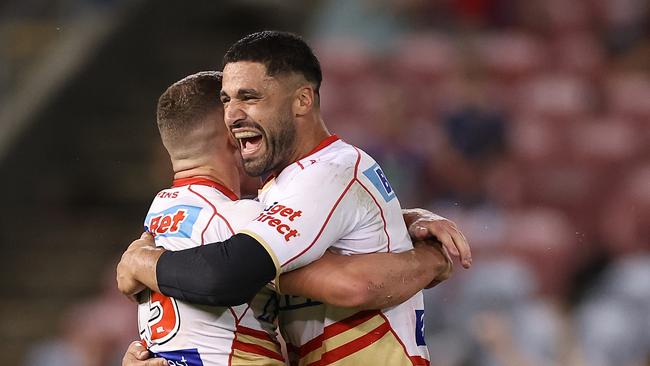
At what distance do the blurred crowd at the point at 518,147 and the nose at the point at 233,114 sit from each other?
319 cm

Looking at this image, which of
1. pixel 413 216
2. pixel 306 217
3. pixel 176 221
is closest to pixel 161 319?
pixel 176 221

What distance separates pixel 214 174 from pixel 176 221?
0.23m

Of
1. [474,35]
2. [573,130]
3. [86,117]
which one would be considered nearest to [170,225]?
[573,130]

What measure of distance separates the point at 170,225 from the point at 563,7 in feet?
21.6

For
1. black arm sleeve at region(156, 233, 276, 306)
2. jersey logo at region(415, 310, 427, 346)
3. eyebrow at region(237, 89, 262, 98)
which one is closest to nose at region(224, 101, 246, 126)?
eyebrow at region(237, 89, 262, 98)

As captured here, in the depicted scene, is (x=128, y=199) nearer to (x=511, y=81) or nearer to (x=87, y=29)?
(x=87, y=29)

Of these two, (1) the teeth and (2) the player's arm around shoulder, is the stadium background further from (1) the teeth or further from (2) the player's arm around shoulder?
(1) the teeth

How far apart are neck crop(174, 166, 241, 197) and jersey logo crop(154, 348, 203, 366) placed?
519mm

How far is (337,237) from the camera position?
3.38m

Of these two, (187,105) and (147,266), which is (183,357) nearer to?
(147,266)

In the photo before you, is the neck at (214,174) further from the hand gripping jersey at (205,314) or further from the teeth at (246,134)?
the teeth at (246,134)

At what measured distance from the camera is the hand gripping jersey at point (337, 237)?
329 centimetres

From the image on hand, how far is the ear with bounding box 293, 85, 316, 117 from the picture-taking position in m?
3.54

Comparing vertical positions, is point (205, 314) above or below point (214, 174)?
below
